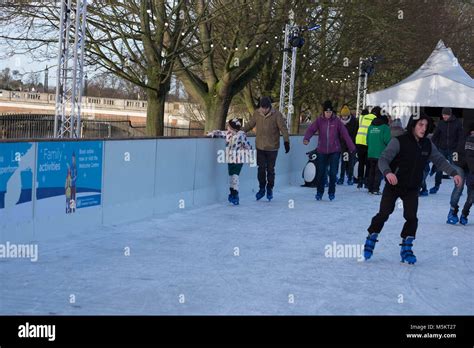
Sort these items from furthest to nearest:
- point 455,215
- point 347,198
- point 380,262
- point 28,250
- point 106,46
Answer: point 106,46
point 347,198
point 455,215
point 380,262
point 28,250

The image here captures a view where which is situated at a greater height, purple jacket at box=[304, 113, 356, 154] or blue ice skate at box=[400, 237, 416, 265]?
purple jacket at box=[304, 113, 356, 154]

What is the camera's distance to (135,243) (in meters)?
9.49

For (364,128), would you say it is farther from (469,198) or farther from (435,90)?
(435,90)

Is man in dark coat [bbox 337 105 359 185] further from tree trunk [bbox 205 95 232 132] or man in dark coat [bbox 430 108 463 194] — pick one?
tree trunk [bbox 205 95 232 132]

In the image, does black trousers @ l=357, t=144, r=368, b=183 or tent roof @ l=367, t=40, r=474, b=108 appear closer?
black trousers @ l=357, t=144, r=368, b=183

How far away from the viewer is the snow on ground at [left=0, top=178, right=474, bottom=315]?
6570 mm

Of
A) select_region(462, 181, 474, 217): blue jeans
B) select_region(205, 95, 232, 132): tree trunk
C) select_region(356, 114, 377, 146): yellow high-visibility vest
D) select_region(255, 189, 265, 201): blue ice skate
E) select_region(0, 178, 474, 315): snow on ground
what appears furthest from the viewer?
select_region(205, 95, 232, 132): tree trunk

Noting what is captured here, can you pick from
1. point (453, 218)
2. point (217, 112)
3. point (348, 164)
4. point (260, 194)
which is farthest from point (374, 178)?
point (217, 112)

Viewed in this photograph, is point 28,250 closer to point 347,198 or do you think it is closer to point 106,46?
point 347,198

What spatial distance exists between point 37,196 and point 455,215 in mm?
6399

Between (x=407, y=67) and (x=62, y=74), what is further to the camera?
(x=407, y=67)

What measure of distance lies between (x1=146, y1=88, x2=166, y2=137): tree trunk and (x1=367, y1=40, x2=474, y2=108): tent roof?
8.88 meters

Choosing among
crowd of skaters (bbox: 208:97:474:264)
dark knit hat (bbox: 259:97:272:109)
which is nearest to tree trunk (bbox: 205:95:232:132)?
crowd of skaters (bbox: 208:97:474:264)
